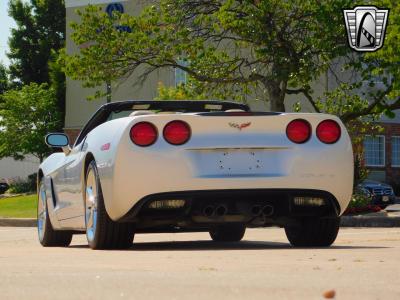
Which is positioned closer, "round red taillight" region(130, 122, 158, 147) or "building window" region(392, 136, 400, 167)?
"round red taillight" region(130, 122, 158, 147)

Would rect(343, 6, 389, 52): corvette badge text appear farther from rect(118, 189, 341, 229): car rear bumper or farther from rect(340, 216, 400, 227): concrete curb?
rect(118, 189, 341, 229): car rear bumper

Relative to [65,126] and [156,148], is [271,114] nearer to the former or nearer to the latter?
[156,148]

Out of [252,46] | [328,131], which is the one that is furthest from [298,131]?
[252,46]

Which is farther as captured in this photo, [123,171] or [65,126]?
[65,126]

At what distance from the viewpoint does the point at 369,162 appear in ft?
149

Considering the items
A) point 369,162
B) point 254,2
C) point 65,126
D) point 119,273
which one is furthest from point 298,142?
point 65,126

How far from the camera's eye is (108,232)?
8508mm

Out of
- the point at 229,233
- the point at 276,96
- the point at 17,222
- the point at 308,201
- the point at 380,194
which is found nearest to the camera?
the point at 308,201

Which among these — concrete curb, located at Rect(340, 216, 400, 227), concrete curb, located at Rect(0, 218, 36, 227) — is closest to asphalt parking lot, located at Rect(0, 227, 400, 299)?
concrete curb, located at Rect(340, 216, 400, 227)

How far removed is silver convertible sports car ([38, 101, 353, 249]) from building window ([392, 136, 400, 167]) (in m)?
38.3

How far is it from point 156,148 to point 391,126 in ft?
130

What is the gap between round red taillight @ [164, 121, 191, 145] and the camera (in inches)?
324

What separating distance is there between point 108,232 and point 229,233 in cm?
266

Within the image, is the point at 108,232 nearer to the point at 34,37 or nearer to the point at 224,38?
the point at 224,38
